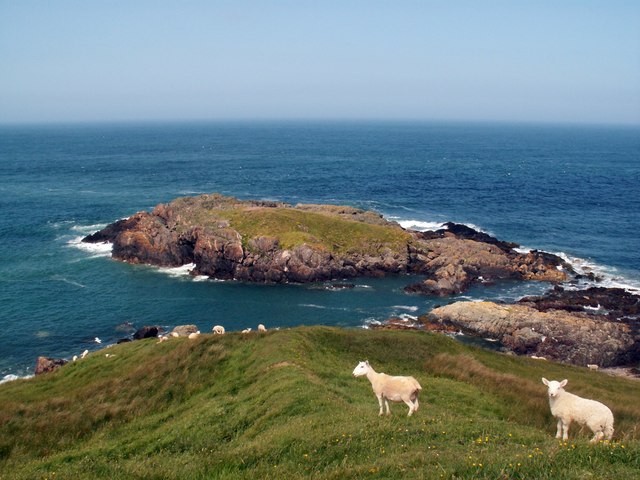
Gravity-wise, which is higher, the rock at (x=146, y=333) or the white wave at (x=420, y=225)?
the white wave at (x=420, y=225)

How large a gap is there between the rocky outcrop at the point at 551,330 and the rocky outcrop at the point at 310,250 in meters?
10.8

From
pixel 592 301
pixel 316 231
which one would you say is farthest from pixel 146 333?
pixel 592 301

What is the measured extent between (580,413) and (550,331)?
151 feet

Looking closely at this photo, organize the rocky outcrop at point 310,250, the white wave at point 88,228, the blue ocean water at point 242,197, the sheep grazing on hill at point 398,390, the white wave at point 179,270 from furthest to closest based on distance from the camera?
the white wave at point 88,228 → the white wave at point 179,270 → the rocky outcrop at point 310,250 → the blue ocean water at point 242,197 → the sheep grazing on hill at point 398,390

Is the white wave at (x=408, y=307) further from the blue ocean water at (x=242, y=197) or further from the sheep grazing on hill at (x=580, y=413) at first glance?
the sheep grazing on hill at (x=580, y=413)

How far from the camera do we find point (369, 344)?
37656 millimetres

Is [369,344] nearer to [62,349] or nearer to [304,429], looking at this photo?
[304,429]

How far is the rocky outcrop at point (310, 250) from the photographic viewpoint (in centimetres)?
8112

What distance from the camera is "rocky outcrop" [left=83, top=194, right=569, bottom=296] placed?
81.1 metres

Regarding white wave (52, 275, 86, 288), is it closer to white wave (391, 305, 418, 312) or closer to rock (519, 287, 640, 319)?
white wave (391, 305, 418, 312)

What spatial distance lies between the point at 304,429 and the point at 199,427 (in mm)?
6514

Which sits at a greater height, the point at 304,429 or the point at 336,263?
the point at 304,429

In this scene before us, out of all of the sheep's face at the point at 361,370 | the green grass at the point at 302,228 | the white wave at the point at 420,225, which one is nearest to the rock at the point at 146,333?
the green grass at the point at 302,228

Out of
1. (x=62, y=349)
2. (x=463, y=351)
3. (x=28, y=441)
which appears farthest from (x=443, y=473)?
(x=62, y=349)
